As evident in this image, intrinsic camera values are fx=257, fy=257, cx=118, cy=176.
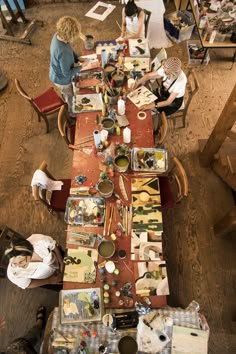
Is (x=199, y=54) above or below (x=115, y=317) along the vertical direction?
above

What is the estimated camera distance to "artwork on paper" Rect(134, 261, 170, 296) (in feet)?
7.73

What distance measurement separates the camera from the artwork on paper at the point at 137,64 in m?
3.80

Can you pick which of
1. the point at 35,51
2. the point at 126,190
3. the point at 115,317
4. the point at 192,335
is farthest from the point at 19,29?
the point at 192,335

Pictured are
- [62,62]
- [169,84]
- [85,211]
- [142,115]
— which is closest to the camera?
[85,211]

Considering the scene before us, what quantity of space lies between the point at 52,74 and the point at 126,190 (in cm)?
224

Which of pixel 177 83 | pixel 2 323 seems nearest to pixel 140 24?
pixel 177 83

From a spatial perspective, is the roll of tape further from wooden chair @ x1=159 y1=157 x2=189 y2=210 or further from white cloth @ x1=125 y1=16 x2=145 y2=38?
white cloth @ x1=125 y1=16 x2=145 y2=38

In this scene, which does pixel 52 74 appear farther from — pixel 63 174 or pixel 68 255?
pixel 68 255

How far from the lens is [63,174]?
415 centimetres

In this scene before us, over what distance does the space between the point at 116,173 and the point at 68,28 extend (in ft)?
6.48

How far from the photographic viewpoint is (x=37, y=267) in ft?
8.21

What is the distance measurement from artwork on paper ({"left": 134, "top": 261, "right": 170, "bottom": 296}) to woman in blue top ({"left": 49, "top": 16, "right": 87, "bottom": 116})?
286 cm

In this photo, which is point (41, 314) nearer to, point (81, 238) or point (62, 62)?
point (81, 238)

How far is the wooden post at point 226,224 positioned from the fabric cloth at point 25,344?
252cm
